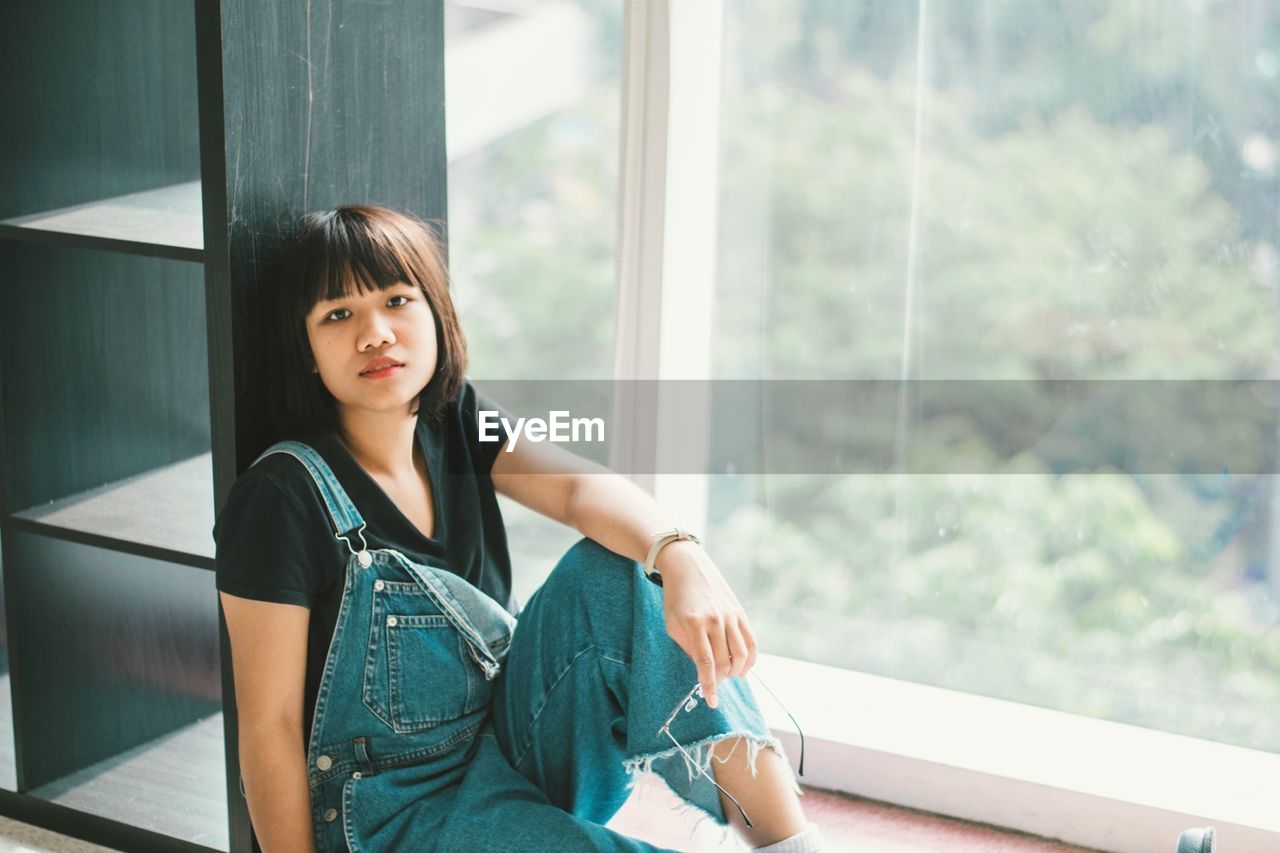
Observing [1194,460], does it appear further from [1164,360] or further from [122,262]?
[122,262]

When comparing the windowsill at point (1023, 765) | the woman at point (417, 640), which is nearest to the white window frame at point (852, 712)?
the windowsill at point (1023, 765)

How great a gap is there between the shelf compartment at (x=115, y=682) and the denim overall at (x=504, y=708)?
0.34 m

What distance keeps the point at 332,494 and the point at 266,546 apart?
0.31 ft

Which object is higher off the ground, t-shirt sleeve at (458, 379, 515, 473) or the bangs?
the bangs

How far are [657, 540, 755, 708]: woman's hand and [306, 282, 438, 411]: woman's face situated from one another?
0.37 m

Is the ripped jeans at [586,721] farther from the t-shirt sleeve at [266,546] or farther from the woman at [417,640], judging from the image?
the t-shirt sleeve at [266,546]

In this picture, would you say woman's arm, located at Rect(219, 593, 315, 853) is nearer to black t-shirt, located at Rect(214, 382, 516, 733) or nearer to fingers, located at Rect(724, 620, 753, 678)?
black t-shirt, located at Rect(214, 382, 516, 733)

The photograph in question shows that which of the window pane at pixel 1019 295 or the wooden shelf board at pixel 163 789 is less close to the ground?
the window pane at pixel 1019 295

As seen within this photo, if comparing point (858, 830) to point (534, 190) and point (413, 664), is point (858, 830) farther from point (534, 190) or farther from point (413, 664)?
point (534, 190)

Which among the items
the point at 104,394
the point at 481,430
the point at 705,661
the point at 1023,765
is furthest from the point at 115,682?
the point at 1023,765

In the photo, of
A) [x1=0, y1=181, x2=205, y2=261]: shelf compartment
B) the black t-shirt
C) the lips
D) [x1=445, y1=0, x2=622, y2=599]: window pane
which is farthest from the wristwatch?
[x1=445, y1=0, x2=622, y2=599]: window pane

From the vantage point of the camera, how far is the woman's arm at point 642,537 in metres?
1.50

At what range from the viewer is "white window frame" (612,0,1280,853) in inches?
76.0

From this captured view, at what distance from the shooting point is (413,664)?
1601mm
